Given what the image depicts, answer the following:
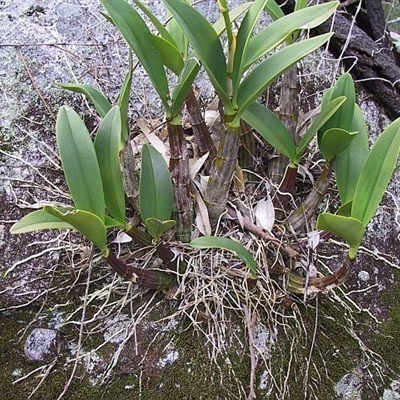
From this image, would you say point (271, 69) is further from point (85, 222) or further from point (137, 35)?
point (85, 222)

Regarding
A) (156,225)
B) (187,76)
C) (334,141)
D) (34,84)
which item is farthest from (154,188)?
(34,84)

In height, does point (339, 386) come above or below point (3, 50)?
below

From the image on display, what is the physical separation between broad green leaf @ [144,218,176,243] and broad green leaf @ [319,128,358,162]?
0.25 meters

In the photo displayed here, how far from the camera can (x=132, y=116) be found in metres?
0.95

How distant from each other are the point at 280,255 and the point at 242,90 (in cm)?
28

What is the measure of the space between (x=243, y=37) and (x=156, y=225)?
0.88 feet

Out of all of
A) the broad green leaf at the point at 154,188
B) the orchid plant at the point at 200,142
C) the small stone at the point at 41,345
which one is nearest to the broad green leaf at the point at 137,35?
the orchid plant at the point at 200,142

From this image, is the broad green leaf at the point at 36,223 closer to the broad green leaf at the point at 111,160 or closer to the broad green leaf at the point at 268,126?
the broad green leaf at the point at 111,160

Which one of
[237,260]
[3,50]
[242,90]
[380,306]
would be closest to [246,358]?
[237,260]

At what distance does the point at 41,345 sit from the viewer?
2.57 ft

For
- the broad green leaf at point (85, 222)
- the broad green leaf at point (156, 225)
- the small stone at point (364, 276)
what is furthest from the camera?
the small stone at point (364, 276)

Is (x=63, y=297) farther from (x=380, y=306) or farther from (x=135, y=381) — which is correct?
(x=380, y=306)

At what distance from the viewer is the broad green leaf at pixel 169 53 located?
67 cm

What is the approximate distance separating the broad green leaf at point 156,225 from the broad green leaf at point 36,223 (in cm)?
11
